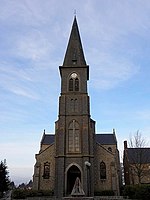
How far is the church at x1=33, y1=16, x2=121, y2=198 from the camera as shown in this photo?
34250mm

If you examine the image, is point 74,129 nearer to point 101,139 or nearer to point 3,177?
point 3,177

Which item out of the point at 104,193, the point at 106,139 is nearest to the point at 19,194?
the point at 104,193

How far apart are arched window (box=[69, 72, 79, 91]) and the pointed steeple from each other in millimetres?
1916

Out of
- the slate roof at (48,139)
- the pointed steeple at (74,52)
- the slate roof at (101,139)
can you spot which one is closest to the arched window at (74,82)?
the pointed steeple at (74,52)

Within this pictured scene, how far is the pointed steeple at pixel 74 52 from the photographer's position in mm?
41375

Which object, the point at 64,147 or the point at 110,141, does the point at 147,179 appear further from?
the point at 64,147

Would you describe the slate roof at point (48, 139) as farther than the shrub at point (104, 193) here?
Yes

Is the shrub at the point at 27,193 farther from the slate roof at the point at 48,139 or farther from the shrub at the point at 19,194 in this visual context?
the slate roof at the point at 48,139

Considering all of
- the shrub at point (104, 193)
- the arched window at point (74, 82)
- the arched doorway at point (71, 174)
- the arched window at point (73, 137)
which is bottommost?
the shrub at point (104, 193)

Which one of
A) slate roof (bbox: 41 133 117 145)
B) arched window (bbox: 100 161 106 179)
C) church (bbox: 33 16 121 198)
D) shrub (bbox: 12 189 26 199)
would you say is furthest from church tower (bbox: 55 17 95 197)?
slate roof (bbox: 41 133 117 145)

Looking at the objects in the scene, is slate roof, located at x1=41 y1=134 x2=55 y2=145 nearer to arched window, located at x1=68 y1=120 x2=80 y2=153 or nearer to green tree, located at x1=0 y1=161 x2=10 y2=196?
green tree, located at x1=0 y1=161 x2=10 y2=196

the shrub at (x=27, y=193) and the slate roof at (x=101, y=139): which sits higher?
the slate roof at (x=101, y=139)

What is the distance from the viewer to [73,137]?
36562 millimetres

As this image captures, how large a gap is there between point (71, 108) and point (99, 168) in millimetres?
10127
